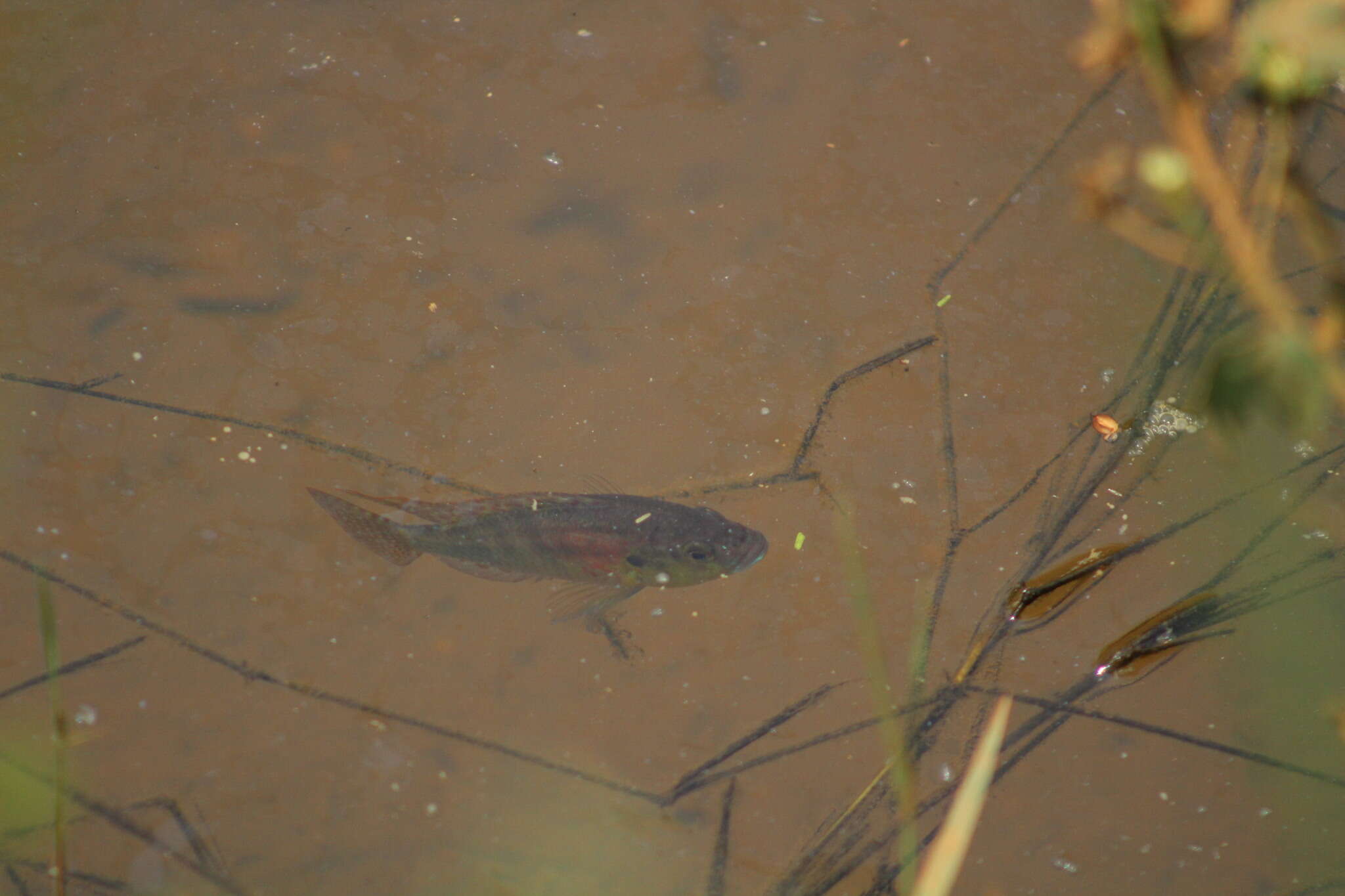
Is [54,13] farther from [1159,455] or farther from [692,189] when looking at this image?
[1159,455]

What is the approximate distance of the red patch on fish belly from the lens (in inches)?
138

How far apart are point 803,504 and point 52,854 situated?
356cm

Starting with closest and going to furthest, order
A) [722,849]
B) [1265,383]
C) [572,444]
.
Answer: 1. [722,849]
2. [572,444]
3. [1265,383]

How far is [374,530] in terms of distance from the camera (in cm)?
356

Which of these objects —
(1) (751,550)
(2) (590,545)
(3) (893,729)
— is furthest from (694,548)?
(3) (893,729)

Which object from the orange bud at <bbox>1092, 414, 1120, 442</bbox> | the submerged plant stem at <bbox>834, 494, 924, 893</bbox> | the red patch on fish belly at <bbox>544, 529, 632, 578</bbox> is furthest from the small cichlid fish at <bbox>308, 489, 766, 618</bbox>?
the orange bud at <bbox>1092, 414, 1120, 442</bbox>

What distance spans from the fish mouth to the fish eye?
0.43 feet

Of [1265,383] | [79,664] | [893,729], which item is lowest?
[79,664]

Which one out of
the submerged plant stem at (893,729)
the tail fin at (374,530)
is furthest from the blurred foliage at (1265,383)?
the tail fin at (374,530)

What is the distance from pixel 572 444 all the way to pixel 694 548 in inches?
29.4

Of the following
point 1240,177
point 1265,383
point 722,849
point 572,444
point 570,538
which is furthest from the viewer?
point 1240,177

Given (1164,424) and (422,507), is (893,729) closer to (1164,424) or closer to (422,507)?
(1164,424)

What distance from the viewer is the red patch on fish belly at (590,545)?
350 centimetres

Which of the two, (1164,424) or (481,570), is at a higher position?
(1164,424)
